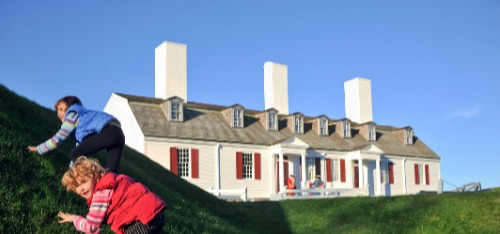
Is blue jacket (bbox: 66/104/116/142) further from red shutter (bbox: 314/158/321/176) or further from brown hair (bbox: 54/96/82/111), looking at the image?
red shutter (bbox: 314/158/321/176)

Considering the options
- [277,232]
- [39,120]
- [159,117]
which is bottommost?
[277,232]

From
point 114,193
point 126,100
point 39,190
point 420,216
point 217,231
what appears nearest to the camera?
point 114,193

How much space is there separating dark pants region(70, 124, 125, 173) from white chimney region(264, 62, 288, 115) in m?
37.5

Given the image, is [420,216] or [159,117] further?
[159,117]

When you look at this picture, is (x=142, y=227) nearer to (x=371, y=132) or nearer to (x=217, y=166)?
(x=217, y=166)

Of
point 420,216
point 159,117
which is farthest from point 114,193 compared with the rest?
point 159,117

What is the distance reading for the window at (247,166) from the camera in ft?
125

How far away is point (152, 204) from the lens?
5.69 meters

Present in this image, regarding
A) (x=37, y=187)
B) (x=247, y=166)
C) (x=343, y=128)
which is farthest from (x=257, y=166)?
(x=37, y=187)

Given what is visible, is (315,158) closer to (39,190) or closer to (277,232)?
(277,232)

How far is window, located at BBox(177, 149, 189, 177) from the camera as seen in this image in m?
34.9

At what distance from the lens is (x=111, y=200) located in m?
5.60

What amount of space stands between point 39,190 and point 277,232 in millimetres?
7197

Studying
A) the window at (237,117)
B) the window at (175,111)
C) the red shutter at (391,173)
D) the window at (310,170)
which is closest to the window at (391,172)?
the red shutter at (391,173)
